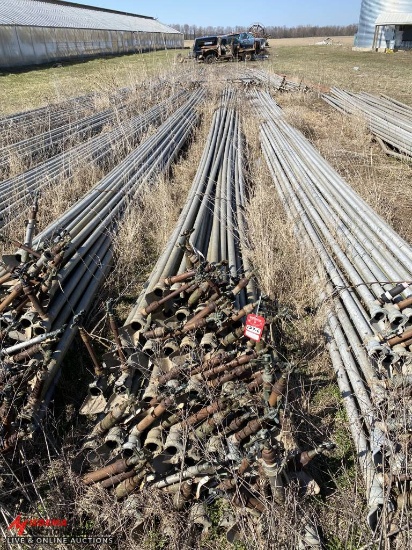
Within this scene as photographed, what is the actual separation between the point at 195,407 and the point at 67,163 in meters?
5.19

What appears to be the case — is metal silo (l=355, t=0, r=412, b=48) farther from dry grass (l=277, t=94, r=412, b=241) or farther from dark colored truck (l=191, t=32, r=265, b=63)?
dry grass (l=277, t=94, r=412, b=241)

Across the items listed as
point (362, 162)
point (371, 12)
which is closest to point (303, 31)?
point (371, 12)

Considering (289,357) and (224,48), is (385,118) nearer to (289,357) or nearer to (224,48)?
(289,357)

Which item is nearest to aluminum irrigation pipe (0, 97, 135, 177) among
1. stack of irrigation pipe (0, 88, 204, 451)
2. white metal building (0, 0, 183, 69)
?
stack of irrigation pipe (0, 88, 204, 451)

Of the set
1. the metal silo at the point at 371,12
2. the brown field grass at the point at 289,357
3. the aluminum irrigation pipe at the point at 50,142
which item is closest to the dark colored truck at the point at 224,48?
the metal silo at the point at 371,12

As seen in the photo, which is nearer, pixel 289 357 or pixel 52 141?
pixel 289 357

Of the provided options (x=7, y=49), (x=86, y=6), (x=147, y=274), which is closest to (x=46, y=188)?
(x=147, y=274)

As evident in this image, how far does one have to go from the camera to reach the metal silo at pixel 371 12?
2953 centimetres

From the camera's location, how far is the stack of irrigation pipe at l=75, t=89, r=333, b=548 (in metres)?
2.14

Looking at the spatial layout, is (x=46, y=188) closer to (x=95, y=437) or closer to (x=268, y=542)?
(x=95, y=437)

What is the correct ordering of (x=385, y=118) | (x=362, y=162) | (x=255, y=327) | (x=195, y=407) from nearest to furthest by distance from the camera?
(x=255, y=327) < (x=195, y=407) < (x=362, y=162) < (x=385, y=118)

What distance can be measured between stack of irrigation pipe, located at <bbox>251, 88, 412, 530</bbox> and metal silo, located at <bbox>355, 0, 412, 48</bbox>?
3287 centimetres

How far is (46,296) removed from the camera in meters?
3.21

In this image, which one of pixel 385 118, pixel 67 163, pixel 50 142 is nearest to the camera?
pixel 67 163
